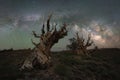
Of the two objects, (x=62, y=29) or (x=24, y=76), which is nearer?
(x=24, y=76)

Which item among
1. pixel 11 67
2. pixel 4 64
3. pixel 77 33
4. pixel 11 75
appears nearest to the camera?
pixel 11 75

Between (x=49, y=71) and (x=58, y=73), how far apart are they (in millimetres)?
1601

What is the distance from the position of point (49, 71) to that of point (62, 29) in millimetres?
6897

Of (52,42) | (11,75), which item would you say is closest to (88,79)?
(52,42)

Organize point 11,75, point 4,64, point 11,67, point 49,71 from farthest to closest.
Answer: point 4,64 → point 11,67 → point 49,71 → point 11,75

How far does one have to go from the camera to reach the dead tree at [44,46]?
35562 millimetres

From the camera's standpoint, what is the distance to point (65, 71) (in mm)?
34844

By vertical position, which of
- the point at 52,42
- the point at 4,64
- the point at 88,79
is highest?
the point at 52,42

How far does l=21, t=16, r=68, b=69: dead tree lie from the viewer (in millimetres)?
35562

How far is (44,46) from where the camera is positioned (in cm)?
3653

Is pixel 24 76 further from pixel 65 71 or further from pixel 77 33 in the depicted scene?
pixel 77 33

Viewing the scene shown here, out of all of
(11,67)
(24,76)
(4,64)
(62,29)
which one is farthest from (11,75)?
(62,29)

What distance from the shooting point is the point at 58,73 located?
1330 inches

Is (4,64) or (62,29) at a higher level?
(62,29)
